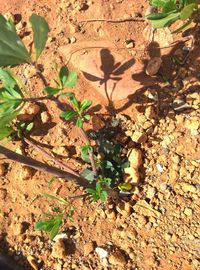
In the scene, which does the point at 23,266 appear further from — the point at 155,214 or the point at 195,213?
the point at 195,213

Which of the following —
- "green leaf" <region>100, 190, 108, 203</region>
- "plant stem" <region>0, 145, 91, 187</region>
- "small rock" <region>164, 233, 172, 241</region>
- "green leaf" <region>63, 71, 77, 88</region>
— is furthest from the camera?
"small rock" <region>164, 233, 172, 241</region>

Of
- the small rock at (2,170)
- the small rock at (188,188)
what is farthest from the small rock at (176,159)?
the small rock at (2,170)

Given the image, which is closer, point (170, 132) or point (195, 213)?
point (195, 213)

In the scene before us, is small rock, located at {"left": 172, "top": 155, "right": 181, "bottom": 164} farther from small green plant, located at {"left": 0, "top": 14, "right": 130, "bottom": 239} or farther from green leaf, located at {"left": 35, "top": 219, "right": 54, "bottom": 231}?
green leaf, located at {"left": 35, "top": 219, "right": 54, "bottom": 231}

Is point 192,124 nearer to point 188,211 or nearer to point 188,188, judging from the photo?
point 188,188

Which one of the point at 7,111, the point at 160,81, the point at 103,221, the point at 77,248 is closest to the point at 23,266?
the point at 77,248

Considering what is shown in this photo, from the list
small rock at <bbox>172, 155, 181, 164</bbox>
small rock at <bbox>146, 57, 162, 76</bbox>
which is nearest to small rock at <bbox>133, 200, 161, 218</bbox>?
small rock at <bbox>172, 155, 181, 164</bbox>
